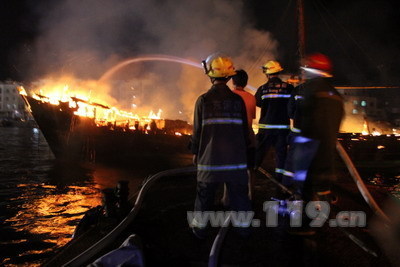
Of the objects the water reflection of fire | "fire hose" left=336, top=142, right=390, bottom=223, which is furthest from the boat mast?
the water reflection of fire

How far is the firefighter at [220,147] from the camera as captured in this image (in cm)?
280

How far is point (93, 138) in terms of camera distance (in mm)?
18391

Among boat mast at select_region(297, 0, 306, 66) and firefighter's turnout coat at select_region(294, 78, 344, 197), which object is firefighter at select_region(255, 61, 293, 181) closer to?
firefighter's turnout coat at select_region(294, 78, 344, 197)

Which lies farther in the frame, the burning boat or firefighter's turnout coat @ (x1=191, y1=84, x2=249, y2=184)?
the burning boat

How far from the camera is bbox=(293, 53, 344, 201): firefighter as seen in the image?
2596 mm

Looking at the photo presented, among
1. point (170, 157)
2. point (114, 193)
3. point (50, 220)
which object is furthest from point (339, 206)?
point (170, 157)

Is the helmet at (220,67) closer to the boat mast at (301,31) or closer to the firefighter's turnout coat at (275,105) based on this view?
the firefighter's turnout coat at (275,105)

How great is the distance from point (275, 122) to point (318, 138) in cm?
133

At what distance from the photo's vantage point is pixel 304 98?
8.77 feet

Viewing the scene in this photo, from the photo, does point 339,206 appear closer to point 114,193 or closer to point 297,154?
point 297,154

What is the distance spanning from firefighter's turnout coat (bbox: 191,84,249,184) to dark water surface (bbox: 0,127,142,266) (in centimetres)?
367

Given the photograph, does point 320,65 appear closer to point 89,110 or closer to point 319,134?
point 319,134

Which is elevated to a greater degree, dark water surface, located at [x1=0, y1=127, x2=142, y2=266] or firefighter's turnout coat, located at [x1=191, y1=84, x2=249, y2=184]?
firefighter's turnout coat, located at [x1=191, y1=84, x2=249, y2=184]

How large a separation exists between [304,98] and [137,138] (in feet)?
57.1
